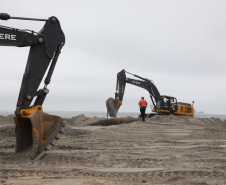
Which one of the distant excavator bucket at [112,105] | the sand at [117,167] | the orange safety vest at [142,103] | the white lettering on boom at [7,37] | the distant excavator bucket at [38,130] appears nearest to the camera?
the sand at [117,167]

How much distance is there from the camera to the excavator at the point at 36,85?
653cm

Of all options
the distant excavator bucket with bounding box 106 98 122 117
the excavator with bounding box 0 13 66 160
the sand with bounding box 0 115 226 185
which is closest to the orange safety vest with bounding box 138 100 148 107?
the distant excavator bucket with bounding box 106 98 122 117

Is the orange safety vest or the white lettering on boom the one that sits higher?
the white lettering on boom

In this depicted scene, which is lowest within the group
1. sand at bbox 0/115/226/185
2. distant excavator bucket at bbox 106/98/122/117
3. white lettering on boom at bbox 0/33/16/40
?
sand at bbox 0/115/226/185

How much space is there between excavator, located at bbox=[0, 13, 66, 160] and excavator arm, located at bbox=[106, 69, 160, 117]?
12074 mm

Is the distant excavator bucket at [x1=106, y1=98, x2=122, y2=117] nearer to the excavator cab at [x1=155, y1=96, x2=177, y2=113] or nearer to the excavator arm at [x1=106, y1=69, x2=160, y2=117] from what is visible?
the excavator arm at [x1=106, y1=69, x2=160, y2=117]

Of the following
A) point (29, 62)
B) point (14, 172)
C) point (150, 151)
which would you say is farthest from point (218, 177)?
point (29, 62)

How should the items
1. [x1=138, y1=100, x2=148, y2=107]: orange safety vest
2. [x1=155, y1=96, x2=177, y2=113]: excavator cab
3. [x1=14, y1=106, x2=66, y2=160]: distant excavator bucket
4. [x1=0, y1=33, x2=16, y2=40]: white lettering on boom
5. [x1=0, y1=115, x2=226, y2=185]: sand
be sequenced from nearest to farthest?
1. [x1=0, y1=115, x2=226, y2=185]: sand
2. [x1=14, y1=106, x2=66, y2=160]: distant excavator bucket
3. [x1=0, y1=33, x2=16, y2=40]: white lettering on boom
4. [x1=138, y1=100, x2=148, y2=107]: orange safety vest
5. [x1=155, y1=96, x2=177, y2=113]: excavator cab

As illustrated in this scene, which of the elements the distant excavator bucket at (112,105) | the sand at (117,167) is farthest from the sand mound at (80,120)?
the sand at (117,167)

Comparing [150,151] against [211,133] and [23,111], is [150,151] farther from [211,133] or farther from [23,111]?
[211,133]

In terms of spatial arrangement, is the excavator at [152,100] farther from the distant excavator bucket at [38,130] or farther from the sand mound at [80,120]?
the distant excavator bucket at [38,130]

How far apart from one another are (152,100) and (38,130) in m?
16.4

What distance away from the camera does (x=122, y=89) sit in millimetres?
20578

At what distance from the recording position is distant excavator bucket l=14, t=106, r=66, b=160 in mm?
6406
